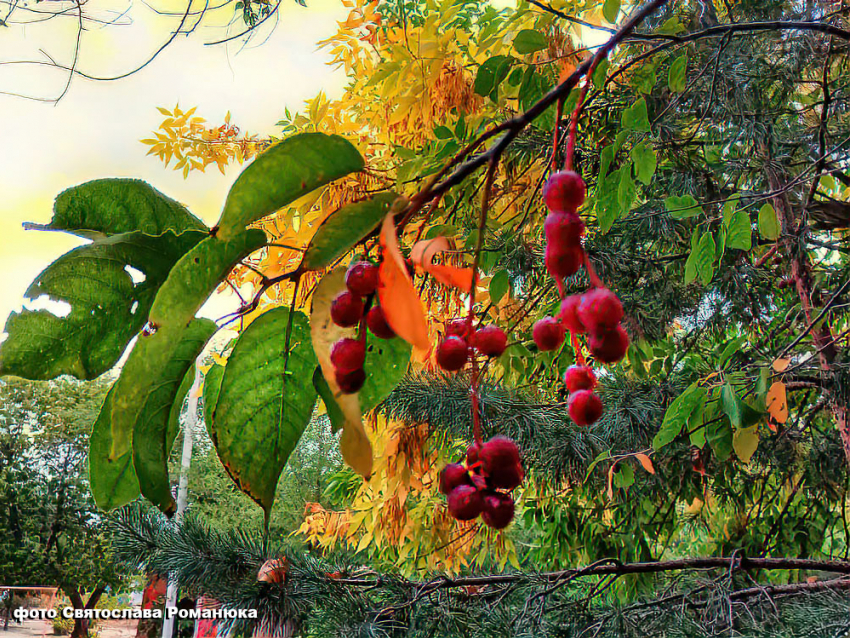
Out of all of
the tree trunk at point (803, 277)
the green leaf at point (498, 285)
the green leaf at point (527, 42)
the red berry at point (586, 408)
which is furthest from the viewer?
the tree trunk at point (803, 277)

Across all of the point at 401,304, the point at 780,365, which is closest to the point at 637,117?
the point at 780,365

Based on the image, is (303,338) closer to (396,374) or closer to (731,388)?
(396,374)

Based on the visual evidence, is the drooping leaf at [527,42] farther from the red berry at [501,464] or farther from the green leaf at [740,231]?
the red berry at [501,464]

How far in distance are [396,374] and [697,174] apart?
1096 millimetres

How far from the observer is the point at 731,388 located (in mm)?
698

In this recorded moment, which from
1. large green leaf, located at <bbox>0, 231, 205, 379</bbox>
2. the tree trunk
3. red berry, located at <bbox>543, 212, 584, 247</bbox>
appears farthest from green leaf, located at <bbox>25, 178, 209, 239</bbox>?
the tree trunk

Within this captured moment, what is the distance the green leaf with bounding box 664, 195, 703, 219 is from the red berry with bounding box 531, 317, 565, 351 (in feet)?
1.77

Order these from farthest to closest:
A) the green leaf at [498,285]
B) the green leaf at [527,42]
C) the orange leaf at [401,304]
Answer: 1. the green leaf at [498,285]
2. the green leaf at [527,42]
3. the orange leaf at [401,304]

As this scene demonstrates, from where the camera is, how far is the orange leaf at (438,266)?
0.16 meters

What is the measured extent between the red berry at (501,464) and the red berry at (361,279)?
98mm

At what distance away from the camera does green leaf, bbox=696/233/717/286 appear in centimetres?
76

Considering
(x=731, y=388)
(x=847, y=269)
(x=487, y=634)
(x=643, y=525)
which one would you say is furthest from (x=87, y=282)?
(x=643, y=525)

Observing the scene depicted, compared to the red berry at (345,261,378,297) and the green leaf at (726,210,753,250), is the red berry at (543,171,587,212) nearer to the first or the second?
the red berry at (345,261,378,297)

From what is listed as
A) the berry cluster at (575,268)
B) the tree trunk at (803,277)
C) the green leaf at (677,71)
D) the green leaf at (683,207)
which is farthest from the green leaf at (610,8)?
the berry cluster at (575,268)
